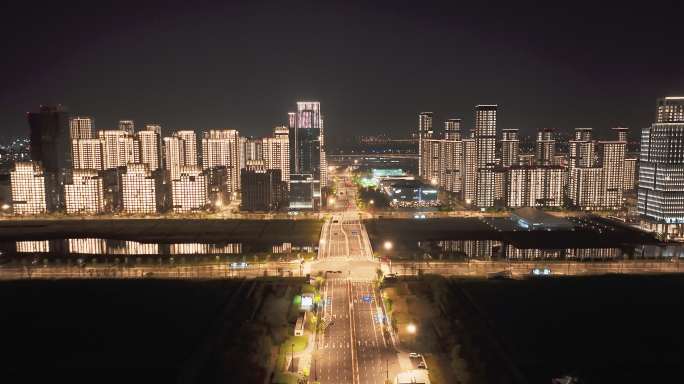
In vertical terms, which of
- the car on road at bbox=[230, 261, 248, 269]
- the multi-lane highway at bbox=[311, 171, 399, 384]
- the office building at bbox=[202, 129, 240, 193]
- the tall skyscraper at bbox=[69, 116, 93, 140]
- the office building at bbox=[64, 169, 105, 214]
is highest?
the tall skyscraper at bbox=[69, 116, 93, 140]

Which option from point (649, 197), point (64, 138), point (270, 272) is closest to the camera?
point (270, 272)

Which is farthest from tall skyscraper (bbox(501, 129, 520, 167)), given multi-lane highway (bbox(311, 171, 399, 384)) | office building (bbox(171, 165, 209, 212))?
office building (bbox(171, 165, 209, 212))

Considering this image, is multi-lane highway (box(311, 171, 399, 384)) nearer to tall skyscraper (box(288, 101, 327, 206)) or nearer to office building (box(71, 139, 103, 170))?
tall skyscraper (box(288, 101, 327, 206))

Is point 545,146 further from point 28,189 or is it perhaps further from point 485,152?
point 28,189

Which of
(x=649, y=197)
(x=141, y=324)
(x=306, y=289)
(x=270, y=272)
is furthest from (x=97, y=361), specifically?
(x=649, y=197)

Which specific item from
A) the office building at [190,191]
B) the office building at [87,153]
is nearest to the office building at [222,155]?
the office building at [87,153]

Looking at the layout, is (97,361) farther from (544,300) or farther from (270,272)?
(544,300)
